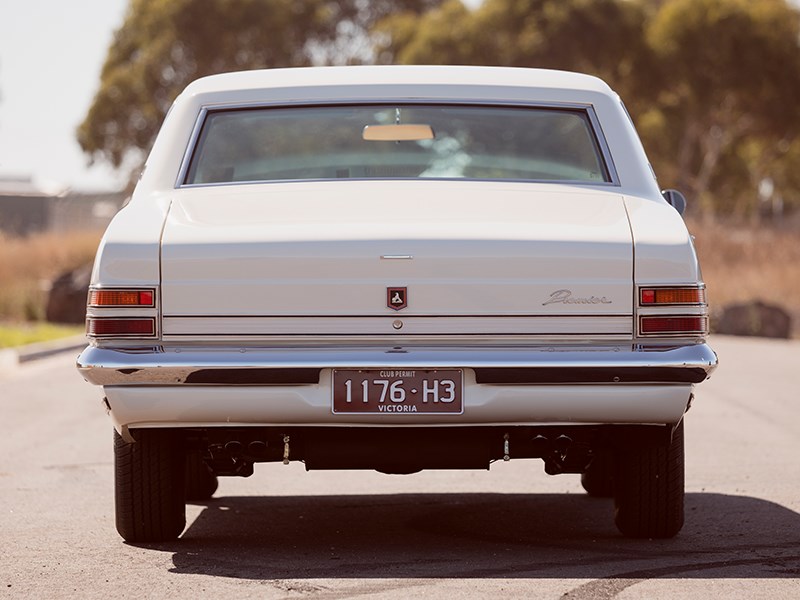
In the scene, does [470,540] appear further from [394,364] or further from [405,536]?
[394,364]

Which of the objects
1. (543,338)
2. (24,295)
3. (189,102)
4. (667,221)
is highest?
(189,102)

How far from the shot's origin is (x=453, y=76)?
6.84m

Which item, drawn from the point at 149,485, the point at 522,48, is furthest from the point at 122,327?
the point at 522,48

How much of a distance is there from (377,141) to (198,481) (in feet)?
6.41

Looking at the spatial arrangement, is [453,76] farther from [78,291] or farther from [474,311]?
[78,291]

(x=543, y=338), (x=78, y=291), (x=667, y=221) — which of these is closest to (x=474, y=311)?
(x=543, y=338)

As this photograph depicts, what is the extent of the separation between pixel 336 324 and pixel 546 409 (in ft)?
2.58

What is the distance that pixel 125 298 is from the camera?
566cm

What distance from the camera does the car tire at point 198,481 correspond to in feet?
24.6

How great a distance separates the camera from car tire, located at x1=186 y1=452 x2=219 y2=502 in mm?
7512

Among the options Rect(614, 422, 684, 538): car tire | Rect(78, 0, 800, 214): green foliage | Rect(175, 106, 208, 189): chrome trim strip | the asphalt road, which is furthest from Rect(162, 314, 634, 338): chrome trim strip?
Rect(78, 0, 800, 214): green foliage

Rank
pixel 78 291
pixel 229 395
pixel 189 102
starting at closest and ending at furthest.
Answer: pixel 229 395 < pixel 189 102 < pixel 78 291

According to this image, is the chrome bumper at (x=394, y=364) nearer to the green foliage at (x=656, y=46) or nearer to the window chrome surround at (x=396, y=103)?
the window chrome surround at (x=396, y=103)

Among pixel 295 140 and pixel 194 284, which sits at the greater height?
pixel 295 140
